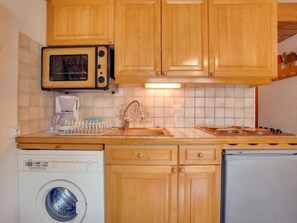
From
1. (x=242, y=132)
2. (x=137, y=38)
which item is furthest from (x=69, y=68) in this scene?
(x=242, y=132)

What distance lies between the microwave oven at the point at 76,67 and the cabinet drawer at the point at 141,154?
0.52 metres

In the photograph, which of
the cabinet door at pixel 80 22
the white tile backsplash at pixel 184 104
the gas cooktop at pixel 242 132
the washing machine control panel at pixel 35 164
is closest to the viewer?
the washing machine control panel at pixel 35 164

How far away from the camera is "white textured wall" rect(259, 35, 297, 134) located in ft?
8.80

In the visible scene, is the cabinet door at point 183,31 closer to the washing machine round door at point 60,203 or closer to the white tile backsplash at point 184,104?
the white tile backsplash at point 184,104

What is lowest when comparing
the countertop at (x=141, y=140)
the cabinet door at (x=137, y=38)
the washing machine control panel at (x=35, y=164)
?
the washing machine control panel at (x=35, y=164)

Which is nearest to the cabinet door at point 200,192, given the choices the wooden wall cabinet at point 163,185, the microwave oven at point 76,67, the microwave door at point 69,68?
the wooden wall cabinet at point 163,185

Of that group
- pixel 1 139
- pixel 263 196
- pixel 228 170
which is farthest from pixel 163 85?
pixel 1 139

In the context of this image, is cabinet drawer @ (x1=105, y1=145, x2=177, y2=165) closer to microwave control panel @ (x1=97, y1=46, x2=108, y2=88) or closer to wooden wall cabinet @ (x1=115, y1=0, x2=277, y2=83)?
microwave control panel @ (x1=97, y1=46, x2=108, y2=88)

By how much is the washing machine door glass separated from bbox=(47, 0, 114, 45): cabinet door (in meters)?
1.19

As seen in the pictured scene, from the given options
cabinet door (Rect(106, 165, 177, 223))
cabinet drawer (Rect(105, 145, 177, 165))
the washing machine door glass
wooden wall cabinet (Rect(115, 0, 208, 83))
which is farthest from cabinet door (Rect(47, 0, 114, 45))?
the washing machine door glass

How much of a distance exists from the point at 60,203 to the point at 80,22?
1.45 metres

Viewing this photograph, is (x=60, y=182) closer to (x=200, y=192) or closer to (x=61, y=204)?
(x=61, y=204)

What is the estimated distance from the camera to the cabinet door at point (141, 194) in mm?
1354

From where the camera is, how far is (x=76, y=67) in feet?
5.25
